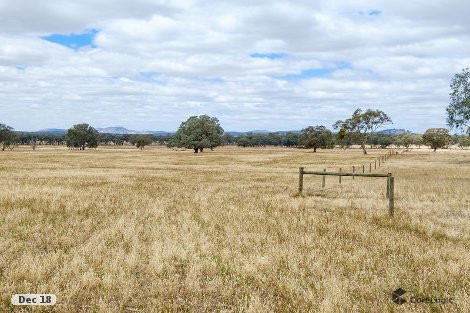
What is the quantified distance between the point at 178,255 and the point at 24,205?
1053cm

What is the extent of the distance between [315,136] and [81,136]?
8455cm

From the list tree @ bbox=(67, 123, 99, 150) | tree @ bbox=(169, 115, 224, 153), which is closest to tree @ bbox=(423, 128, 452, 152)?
tree @ bbox=(169, 115, 224, 153)

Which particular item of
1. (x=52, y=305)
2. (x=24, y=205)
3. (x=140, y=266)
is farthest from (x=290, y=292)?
(x=24, y=205)

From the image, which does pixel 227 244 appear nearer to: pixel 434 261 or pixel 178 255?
pixel 178 255

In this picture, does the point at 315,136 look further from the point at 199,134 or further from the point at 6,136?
the point at 6,136

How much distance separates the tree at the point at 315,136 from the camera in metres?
116

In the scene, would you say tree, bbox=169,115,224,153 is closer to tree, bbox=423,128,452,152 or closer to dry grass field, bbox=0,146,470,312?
tree, bbox=423,128,452,152

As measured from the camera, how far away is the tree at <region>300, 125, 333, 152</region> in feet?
381

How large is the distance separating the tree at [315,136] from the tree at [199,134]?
27.9 meters

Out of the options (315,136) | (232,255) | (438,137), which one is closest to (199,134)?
(315,136)

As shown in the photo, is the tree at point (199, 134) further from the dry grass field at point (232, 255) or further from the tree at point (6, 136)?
the dry grass field at point (232, 255)

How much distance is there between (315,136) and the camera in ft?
385
